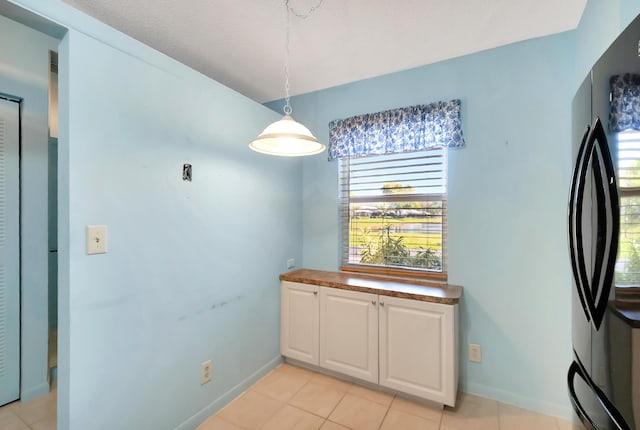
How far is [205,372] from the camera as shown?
1.87 meters

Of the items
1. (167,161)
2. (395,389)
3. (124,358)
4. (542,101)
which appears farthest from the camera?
(395,389)

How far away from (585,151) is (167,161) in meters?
1.93

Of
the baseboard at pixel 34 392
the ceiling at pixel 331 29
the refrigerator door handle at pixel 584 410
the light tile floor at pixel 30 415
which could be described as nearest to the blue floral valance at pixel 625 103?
the refrigerator door handle at pixel 584 410

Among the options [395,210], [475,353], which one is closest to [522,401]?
[475,353]

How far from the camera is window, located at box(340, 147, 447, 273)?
7.47ft

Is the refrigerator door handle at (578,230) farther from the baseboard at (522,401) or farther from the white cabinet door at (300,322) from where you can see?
the white cabinet door at (300,322)

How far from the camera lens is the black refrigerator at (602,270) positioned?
25.0 inches

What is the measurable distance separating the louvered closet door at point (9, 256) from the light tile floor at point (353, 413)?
1.44 metres

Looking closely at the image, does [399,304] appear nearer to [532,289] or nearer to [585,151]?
[532,289]

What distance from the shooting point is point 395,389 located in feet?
6.68

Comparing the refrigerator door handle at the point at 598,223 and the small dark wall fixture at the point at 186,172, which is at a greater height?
the small dark wall fixture at the point at 186,172

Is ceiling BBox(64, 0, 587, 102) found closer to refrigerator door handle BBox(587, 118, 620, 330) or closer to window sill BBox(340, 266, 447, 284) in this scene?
refrigerator door handle BBox(587, 118, 620, 330)

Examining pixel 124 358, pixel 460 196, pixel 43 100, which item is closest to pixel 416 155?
pixel 460 196

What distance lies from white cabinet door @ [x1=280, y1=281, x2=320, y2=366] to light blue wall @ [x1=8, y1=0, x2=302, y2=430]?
0.24 m
